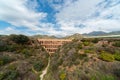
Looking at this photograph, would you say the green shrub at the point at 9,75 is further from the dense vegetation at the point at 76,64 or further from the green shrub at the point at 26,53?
the green shrub at the point at 26,53

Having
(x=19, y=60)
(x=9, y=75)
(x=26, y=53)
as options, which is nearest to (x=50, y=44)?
(x=26, y=53)

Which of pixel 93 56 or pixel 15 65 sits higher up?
pixel 93 56

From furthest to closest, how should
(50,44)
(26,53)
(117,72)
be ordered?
(50,44), (26,53), (117,72)

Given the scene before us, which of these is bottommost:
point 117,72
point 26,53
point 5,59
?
point 117,72

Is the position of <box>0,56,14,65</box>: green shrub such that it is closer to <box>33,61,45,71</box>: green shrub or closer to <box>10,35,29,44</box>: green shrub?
<box>33,61,45,71</box>: green shrub

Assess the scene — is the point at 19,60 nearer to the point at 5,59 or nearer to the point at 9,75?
the point at 5,59

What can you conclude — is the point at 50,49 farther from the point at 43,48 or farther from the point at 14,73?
the point at 14,73

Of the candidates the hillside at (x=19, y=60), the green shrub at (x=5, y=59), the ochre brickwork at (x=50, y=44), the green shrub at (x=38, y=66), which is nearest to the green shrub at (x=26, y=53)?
the hillside at (x=19, y=60)

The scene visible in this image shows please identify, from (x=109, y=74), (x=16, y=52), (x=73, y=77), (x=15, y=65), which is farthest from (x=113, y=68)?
(x=16, y=52)
